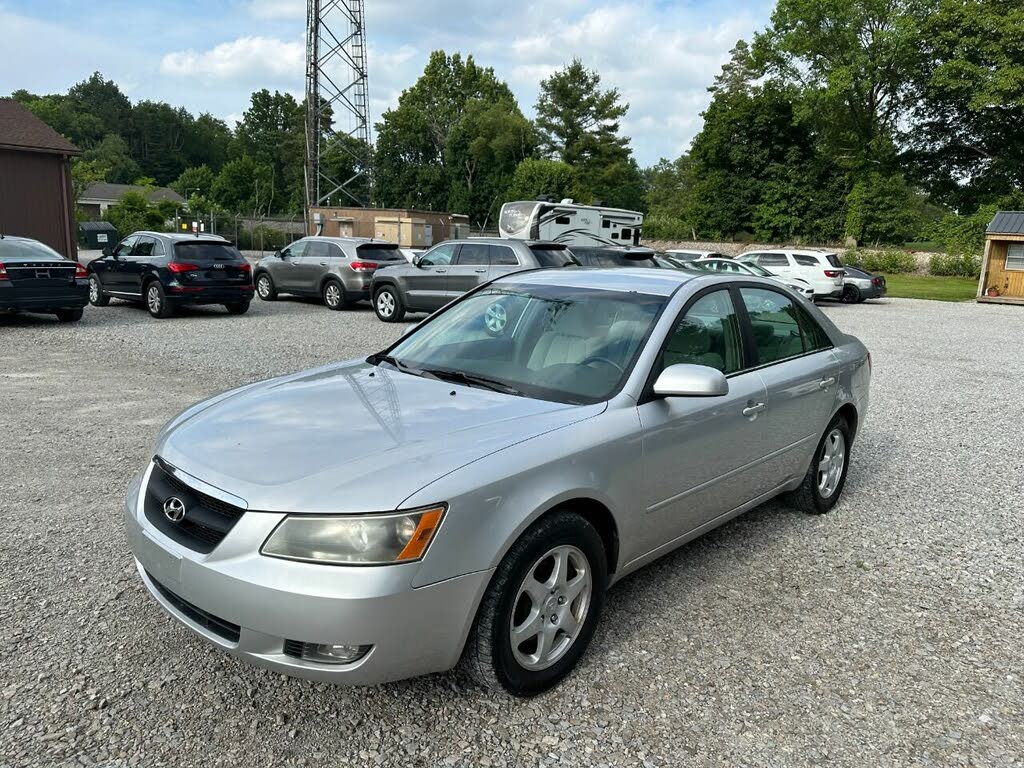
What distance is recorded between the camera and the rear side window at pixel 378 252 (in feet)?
56.9

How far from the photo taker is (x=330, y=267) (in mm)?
17312

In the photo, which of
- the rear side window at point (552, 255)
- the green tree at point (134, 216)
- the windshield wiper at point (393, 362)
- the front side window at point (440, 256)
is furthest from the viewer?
the green tree at point (134, 216)

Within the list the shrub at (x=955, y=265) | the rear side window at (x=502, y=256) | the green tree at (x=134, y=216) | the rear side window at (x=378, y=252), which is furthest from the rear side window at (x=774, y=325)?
the green tree at (x=134, y=216)

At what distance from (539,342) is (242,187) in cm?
8995

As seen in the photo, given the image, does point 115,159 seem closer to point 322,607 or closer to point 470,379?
point 470,379

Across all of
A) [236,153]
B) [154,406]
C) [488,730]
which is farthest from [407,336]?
[236,153]

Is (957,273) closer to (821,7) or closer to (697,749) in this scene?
(821,7)

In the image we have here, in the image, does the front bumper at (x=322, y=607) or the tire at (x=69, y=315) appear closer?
the front bumper at (x=322, y=607)

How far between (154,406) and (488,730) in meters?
5.87

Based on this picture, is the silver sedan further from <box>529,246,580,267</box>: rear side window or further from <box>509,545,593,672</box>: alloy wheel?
<box>529,246,580,267</box>: rear side window

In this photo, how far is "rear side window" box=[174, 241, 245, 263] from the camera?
14.7 meters

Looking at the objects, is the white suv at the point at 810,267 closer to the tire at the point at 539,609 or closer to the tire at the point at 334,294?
the tire at the point at 334,294

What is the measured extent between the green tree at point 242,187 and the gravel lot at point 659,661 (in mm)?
83763

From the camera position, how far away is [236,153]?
109m
